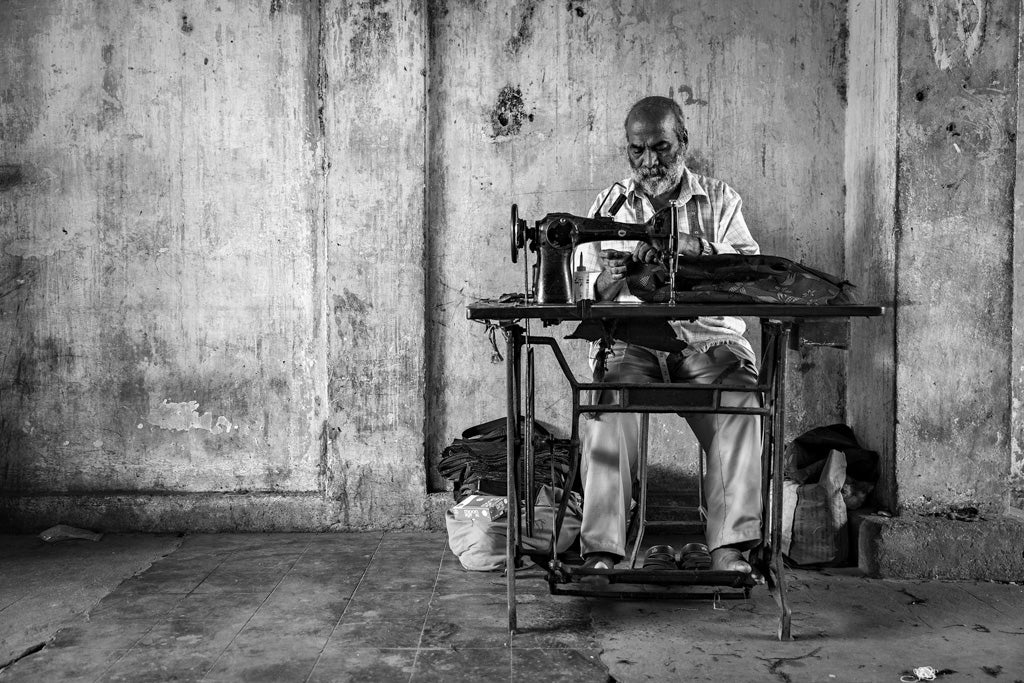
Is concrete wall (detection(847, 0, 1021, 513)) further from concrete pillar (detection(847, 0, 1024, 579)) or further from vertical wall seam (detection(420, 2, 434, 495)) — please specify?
vertical wall seam (detection(420, 2, 434, 495))

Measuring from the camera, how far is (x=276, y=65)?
160 inches

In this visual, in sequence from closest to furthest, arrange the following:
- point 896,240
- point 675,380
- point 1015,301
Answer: point 675,380
point 896,240
point 1015,301

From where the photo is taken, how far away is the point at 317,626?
2.90m

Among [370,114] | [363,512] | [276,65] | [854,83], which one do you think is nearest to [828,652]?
[363,512]

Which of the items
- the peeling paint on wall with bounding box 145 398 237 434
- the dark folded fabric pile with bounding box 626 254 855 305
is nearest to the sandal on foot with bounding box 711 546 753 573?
the dark folded fabric pile with bounding box 626 254 855 305

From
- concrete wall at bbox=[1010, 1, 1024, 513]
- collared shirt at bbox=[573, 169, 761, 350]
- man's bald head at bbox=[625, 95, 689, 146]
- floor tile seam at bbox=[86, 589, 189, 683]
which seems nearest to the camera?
floor tile seam at bbox=[86, 589, 189, 683]

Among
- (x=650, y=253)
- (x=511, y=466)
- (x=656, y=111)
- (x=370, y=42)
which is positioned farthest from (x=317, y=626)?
(x=370, y=42)

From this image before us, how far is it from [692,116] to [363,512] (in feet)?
7.66

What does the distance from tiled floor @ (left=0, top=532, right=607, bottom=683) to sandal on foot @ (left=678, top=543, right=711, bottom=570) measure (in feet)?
1.28

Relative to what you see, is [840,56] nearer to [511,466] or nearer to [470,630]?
[511,466]

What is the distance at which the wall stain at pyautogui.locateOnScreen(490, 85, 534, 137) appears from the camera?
13.3 feet

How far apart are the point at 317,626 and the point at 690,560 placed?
1.27 metres

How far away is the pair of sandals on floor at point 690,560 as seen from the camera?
2988mm

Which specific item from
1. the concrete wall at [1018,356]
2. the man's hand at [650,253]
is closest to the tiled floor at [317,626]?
the man's hand at [650,253]
